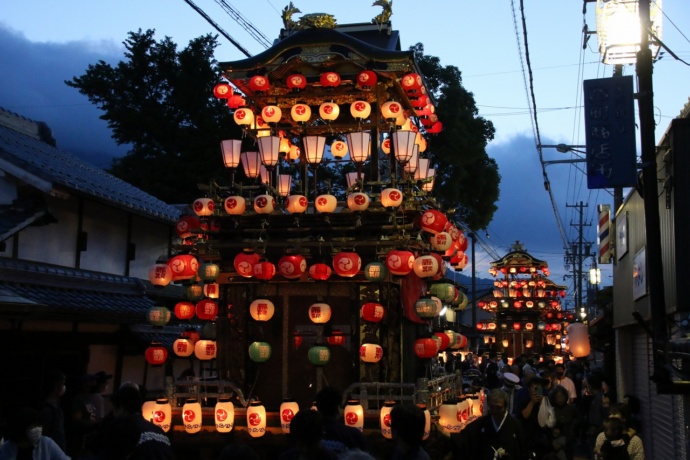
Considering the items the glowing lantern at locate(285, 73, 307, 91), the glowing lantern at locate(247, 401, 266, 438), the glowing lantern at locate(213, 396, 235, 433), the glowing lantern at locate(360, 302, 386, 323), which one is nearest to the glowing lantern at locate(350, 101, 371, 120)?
the glowing lantern at locate(285, 73, 307, 91)

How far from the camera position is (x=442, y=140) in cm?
3316

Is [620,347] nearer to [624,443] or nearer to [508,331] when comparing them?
[624,443]

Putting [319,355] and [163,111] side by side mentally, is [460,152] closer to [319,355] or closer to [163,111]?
[163,111]

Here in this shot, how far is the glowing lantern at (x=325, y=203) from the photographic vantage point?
14.0 meters

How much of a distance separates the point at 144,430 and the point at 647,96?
28.3 ft

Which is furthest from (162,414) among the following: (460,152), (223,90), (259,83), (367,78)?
(460,152)

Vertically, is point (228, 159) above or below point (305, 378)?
above

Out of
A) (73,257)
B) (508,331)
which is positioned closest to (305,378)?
(73,257)

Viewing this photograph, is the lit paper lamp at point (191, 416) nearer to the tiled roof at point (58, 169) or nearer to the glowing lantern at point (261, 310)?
the glowing lantern at point (261, 310)

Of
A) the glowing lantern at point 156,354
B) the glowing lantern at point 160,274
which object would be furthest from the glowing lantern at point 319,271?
the glowing lantern at point 156,354

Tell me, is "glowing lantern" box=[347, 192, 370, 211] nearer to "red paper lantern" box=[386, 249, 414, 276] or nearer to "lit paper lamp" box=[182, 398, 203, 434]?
"red paper lantern" box=[386, 249, 414, 276]

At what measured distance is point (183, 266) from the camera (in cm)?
1462

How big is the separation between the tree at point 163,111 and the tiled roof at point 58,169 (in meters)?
11.2

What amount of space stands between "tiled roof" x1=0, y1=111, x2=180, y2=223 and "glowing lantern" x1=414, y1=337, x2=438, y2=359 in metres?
7.90
